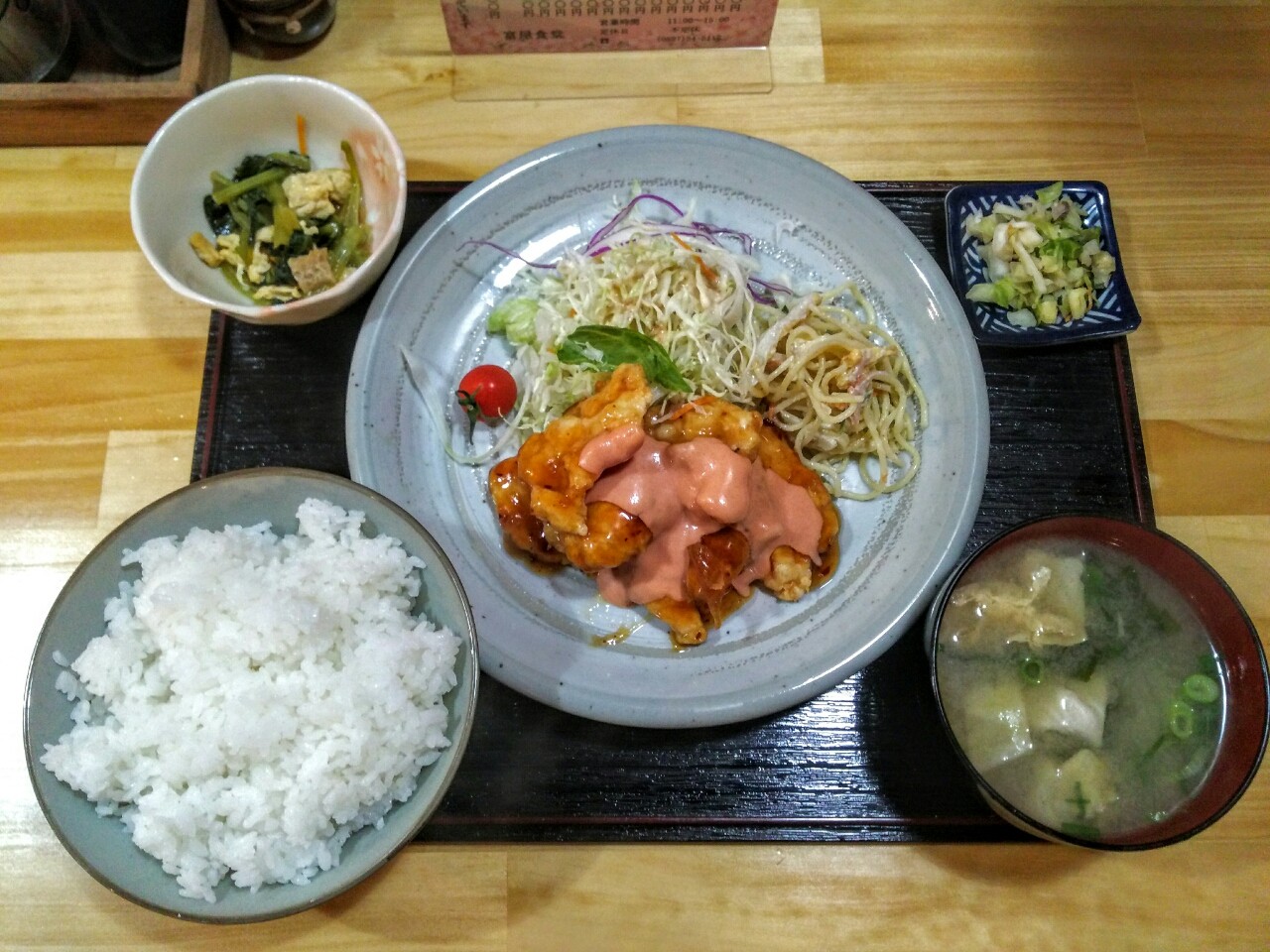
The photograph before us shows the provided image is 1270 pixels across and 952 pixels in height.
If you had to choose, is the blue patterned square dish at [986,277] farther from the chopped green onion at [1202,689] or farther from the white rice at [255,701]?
the white rice at [255,701]

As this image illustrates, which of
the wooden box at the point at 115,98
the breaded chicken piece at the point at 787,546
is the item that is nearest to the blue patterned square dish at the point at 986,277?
the breaded chicken piece at the point at 787,546

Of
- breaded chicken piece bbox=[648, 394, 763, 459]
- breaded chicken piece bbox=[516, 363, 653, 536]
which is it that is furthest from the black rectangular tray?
breaded chicken piece bbox=[648, 394, 763, 459]

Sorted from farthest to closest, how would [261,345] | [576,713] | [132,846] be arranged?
[261,345]
[576,713]
[132,846]

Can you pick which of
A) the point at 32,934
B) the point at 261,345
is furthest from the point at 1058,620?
the point at 32,934

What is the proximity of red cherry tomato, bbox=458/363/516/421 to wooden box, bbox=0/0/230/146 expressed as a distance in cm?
140

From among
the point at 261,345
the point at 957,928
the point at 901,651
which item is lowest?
the point at 957,928

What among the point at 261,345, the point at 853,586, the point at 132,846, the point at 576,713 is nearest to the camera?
the point at 132,846

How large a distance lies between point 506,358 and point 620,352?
0.46m

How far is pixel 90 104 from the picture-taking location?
2756mm

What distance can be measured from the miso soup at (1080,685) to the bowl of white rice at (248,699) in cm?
128

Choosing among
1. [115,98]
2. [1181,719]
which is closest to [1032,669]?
[1181,719]

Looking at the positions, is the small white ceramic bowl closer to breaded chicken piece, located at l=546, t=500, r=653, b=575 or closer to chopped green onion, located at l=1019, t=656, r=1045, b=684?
breaded chicken piece, located at l=546, t=500, r=653, b=575

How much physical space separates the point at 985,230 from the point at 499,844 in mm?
2383

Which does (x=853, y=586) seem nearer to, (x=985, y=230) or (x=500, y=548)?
(x=500, y=548)
